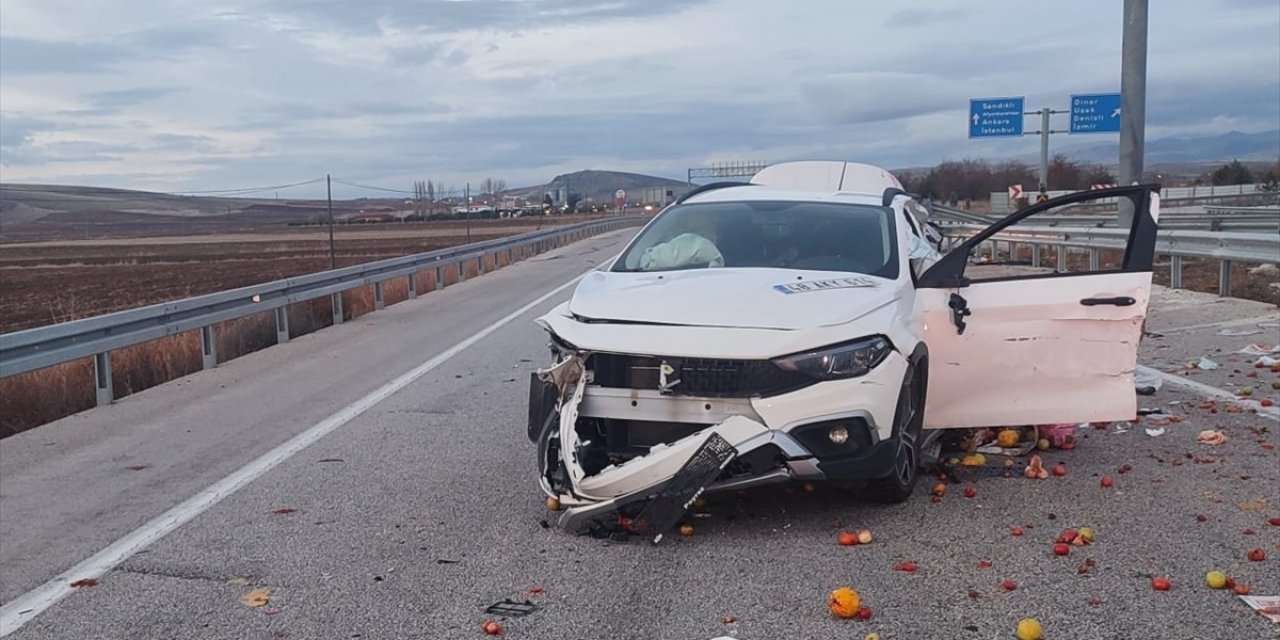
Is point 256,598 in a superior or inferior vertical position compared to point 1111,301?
inferior

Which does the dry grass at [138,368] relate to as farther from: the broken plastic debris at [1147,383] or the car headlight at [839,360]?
the broken plastic debris at [1147,383]

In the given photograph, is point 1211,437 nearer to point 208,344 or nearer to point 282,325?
point 208,344

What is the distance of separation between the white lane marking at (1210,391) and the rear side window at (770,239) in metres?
3.21

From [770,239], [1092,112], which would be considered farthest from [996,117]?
[770,239]

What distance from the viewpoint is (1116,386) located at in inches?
269

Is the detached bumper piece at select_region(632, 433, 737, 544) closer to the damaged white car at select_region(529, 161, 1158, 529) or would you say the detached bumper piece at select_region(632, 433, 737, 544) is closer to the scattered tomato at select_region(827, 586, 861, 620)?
the damaged white car at select_region(529, 161, 1158, 529)

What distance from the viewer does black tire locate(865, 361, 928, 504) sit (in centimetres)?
592

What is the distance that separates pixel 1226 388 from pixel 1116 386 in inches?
128

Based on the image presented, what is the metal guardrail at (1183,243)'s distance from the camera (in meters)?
14.2

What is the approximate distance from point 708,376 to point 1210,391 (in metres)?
5.48

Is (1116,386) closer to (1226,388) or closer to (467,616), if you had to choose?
(1226,388)

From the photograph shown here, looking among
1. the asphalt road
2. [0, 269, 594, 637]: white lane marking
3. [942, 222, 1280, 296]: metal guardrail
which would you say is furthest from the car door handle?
[942, 222, 1280, 296]: metal guardrail

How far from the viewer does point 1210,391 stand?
938 cm

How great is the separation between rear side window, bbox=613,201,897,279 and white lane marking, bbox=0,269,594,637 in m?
2.62
